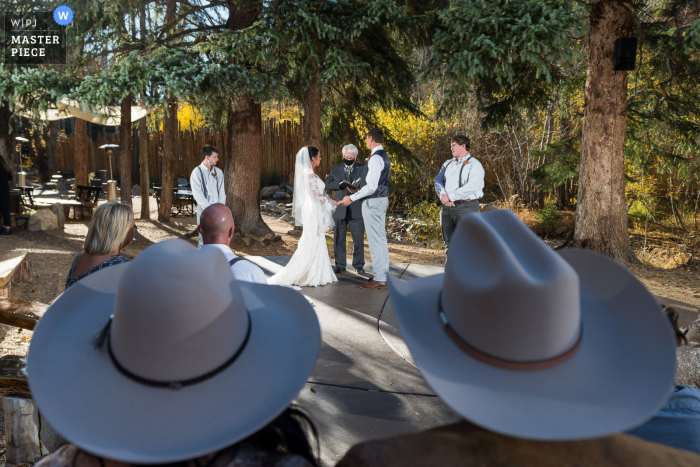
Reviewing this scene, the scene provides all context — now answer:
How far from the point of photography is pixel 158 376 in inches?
42.6

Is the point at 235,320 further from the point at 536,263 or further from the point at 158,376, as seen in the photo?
the point at 536,263

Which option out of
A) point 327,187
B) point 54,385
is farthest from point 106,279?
point 327,187

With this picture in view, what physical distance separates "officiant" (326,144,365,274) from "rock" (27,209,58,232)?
688 centimetres

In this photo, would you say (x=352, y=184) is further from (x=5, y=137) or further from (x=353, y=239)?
(x=5, y=137)

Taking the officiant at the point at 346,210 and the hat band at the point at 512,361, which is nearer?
Result: the hat band at the point at 512,361

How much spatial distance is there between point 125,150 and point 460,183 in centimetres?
829

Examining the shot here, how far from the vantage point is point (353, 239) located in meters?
7.69

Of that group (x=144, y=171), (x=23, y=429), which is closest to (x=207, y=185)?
(x=23, y=429)

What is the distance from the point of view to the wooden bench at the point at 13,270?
5663mm

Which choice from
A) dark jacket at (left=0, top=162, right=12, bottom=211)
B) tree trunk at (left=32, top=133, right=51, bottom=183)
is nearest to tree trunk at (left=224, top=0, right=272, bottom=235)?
dark jacket at (left=0, top=162, right=12, bottom=211)

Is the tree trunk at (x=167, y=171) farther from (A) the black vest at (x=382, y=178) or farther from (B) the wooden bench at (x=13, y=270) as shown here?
(A) the black vest at (x=382, y=178)

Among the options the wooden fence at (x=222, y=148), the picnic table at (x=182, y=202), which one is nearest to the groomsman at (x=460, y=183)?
the picnic table at (x=182, y=202)

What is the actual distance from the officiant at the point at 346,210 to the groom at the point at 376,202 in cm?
38

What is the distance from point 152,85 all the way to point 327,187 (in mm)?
3012
